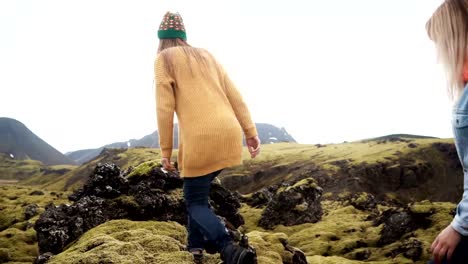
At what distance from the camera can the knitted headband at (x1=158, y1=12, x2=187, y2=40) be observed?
7.45m

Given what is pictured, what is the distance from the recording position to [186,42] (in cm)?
768

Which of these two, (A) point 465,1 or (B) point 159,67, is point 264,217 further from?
(A) point 465,1

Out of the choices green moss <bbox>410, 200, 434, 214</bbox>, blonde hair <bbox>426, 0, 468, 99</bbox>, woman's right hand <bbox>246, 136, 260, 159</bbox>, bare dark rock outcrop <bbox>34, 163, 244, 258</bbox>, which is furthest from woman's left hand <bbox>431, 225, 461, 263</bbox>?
green moss <bbox>410, 200, 434, 214</bbox>

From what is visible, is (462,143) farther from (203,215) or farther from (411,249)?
(411,249)

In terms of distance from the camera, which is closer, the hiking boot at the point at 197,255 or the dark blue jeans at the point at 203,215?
the dark blue jeans at the point at 203,215

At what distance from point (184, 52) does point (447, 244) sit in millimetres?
5525

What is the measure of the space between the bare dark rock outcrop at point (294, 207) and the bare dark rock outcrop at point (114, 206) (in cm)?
3612

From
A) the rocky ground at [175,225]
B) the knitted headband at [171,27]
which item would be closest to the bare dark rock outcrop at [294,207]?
the rocky ground at [175,225]

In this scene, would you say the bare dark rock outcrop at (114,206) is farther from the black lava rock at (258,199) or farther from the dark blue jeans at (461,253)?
the black lava rock at (258,199)

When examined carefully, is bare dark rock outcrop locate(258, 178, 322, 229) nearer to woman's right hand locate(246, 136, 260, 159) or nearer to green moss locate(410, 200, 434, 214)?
green moss locate(410, 200, 434, 214)

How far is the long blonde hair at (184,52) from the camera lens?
23.6ft

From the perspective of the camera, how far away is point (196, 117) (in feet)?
22.7

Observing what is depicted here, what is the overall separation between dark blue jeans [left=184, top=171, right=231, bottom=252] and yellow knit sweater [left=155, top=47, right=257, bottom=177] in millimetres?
255

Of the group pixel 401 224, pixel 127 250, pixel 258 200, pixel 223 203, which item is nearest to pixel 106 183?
pixel 223 203
